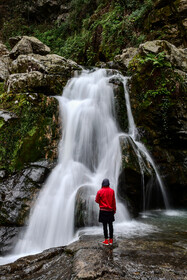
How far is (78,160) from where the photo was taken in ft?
24.6

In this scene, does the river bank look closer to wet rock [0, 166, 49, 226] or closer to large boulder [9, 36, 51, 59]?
wet rock [0, 166, 49, 226]

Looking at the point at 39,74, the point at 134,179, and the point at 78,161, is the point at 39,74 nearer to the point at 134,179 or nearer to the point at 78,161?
the point at 78,161

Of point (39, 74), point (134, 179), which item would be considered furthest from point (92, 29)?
point (134, 179)

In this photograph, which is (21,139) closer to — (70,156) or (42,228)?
(70,156)

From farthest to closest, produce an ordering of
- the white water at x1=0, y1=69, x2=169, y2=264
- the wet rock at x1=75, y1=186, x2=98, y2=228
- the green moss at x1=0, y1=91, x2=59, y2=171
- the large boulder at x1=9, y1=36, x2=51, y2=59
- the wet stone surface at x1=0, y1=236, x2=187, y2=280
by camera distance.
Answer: the large boulder at x1=9, y1=36, x2=51, y2=59 < the green moss at x1=0, y1=91, x2=59, y2=171 < the white water at x1=0, y1=69, x2=169, y2=264 < the wet rock at x1=75, y1=186, x2=98, y2=228 < the wet stone surface at x1=0, y1=236, x2=187, y2=280

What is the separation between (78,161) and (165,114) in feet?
13.8

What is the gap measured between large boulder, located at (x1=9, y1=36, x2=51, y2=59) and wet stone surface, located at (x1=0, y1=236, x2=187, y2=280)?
13118 millimetres

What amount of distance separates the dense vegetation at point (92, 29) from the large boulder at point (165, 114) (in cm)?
584

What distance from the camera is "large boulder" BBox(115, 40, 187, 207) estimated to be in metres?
8.19

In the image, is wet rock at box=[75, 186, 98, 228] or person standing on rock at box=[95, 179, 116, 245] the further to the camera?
wet rock at box=[75, 186, 98, 228]

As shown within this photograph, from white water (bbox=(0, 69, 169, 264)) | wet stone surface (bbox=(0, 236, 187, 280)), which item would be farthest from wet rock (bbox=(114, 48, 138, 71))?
wet stone surface (bbox=(0, 236, 187, 280))

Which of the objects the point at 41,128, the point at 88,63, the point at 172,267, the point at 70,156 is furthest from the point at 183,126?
the point at 88,63

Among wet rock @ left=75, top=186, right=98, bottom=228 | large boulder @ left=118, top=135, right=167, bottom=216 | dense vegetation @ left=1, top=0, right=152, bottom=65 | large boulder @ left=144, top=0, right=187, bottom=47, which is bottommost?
wet rock @ left=75, top=186, right=98, bottom=228

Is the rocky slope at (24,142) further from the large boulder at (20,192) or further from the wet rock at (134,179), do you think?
the wet rock at (134,179)
